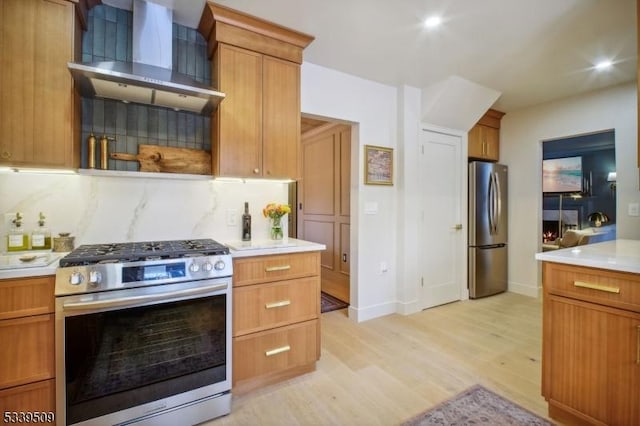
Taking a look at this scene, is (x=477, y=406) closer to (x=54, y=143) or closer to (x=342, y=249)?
(x=342, y=249)

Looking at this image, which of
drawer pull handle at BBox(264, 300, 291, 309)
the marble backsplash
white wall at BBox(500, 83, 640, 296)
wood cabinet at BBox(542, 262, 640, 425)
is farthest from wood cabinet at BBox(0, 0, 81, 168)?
white wall at BBox(500, 83, 640, 296)

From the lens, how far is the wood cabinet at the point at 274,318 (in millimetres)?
1887

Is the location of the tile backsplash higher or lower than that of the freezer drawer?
higher

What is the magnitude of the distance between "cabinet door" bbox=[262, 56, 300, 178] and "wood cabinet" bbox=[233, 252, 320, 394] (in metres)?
0.72

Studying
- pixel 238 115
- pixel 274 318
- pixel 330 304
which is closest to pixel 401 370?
pixel 274 318

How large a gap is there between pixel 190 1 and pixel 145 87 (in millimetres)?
691

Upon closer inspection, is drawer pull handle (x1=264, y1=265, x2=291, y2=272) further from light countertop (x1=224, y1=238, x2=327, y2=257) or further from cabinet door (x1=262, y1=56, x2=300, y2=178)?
cabinet door (x1=262, y1=56, x2=300, y2=178)

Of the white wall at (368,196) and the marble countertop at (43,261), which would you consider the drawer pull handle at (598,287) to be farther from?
the white wall at (368,196)

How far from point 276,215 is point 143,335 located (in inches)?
45.9

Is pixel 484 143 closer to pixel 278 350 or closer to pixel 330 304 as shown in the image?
pixel 330 304

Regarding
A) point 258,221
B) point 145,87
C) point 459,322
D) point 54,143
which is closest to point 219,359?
point 258,221

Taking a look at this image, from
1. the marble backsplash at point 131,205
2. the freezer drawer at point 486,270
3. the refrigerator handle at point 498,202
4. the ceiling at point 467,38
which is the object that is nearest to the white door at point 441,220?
the freezer drawer at point 486,270

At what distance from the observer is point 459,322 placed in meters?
3.15

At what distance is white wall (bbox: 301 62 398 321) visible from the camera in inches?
119
